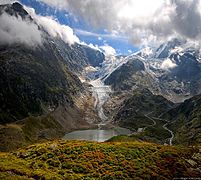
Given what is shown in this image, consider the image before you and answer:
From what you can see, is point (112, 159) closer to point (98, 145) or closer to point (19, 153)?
point (98, 145)

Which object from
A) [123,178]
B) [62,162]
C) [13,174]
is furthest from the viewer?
[62,162]

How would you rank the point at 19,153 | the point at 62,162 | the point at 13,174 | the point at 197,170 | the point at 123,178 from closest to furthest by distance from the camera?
the point at 13,174, the point at 123,178, the point at 62,162, the point at 19,153, the point at 197,170

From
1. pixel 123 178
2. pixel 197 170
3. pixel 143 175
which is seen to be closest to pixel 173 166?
pixel 197 170

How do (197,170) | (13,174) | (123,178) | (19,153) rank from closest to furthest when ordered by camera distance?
1. (13,174)
2. (123,178)
3. (19,153)
4. (197,170)

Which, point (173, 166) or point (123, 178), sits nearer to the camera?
point (123, 178)

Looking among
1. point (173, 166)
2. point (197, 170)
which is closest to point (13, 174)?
point (173, 166)

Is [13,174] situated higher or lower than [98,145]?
lower

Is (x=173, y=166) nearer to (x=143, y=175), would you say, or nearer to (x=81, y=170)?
(x=143, y=175)
